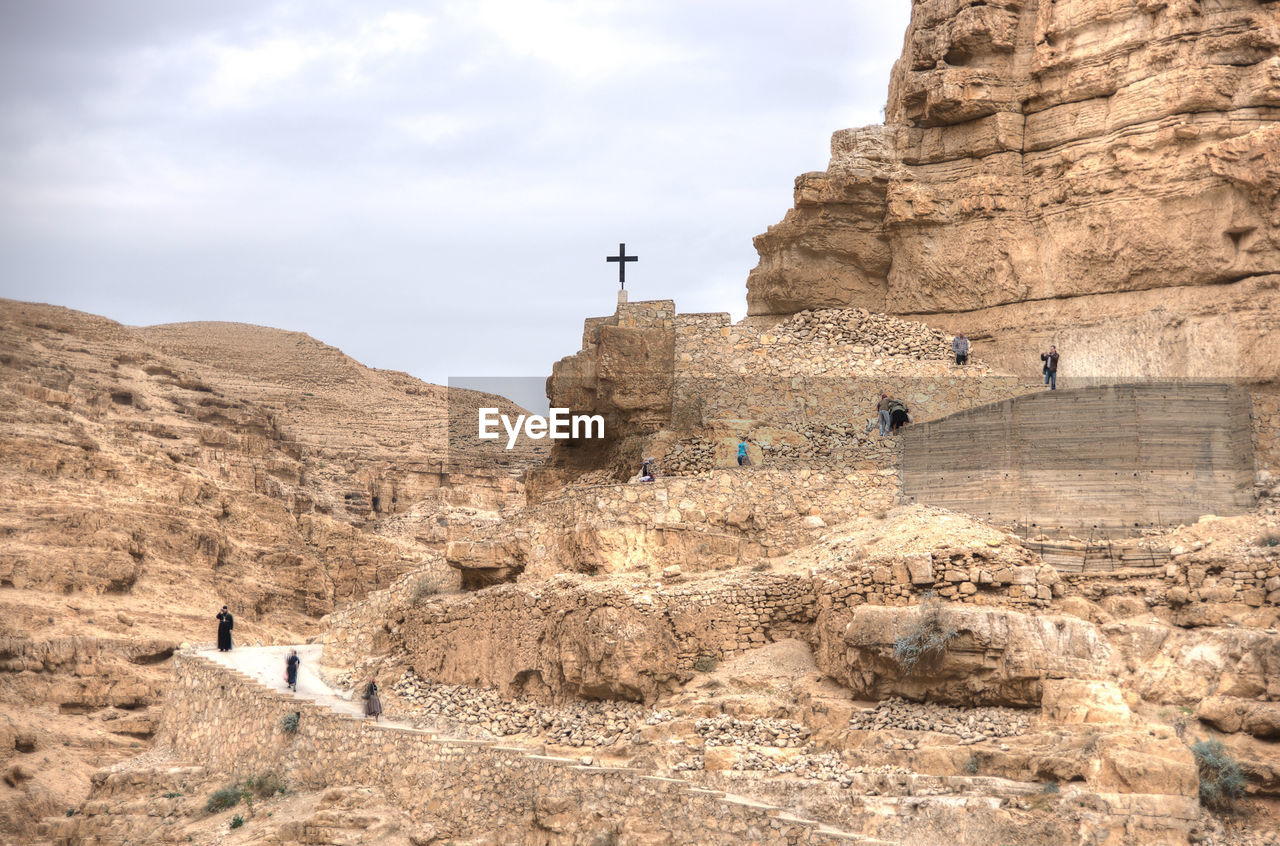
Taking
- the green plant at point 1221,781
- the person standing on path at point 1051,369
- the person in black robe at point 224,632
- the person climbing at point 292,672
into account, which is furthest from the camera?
the person in black robe at point 224,632

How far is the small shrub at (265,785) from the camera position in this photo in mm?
21875

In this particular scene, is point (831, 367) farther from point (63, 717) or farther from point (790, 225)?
point (63, 717)

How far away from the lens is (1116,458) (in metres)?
20.8

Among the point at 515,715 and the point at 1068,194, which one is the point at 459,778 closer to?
the point at 515,715

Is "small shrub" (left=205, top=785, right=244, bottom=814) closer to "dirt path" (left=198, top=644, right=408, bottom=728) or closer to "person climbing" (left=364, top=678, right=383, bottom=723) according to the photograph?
"dirt path" (left=198, top=644, right=408, bottom=728)

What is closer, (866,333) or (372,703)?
(372,703)

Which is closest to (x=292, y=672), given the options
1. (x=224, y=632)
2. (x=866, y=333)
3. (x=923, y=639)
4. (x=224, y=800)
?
(x=224, y=800)

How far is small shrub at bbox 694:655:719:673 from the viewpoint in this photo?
20703mm

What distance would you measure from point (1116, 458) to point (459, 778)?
9186 mm

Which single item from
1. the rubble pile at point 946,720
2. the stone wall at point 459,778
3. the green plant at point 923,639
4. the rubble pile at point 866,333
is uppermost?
the rubble pile at point 866,333

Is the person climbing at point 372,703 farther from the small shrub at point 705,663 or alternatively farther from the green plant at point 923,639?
the green plant at point 923,639

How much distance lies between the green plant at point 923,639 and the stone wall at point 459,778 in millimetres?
2474

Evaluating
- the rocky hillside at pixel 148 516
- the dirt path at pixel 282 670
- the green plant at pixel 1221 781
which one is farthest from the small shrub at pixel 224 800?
the green plant at pixel 1221 781

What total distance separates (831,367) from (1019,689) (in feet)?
28.5
